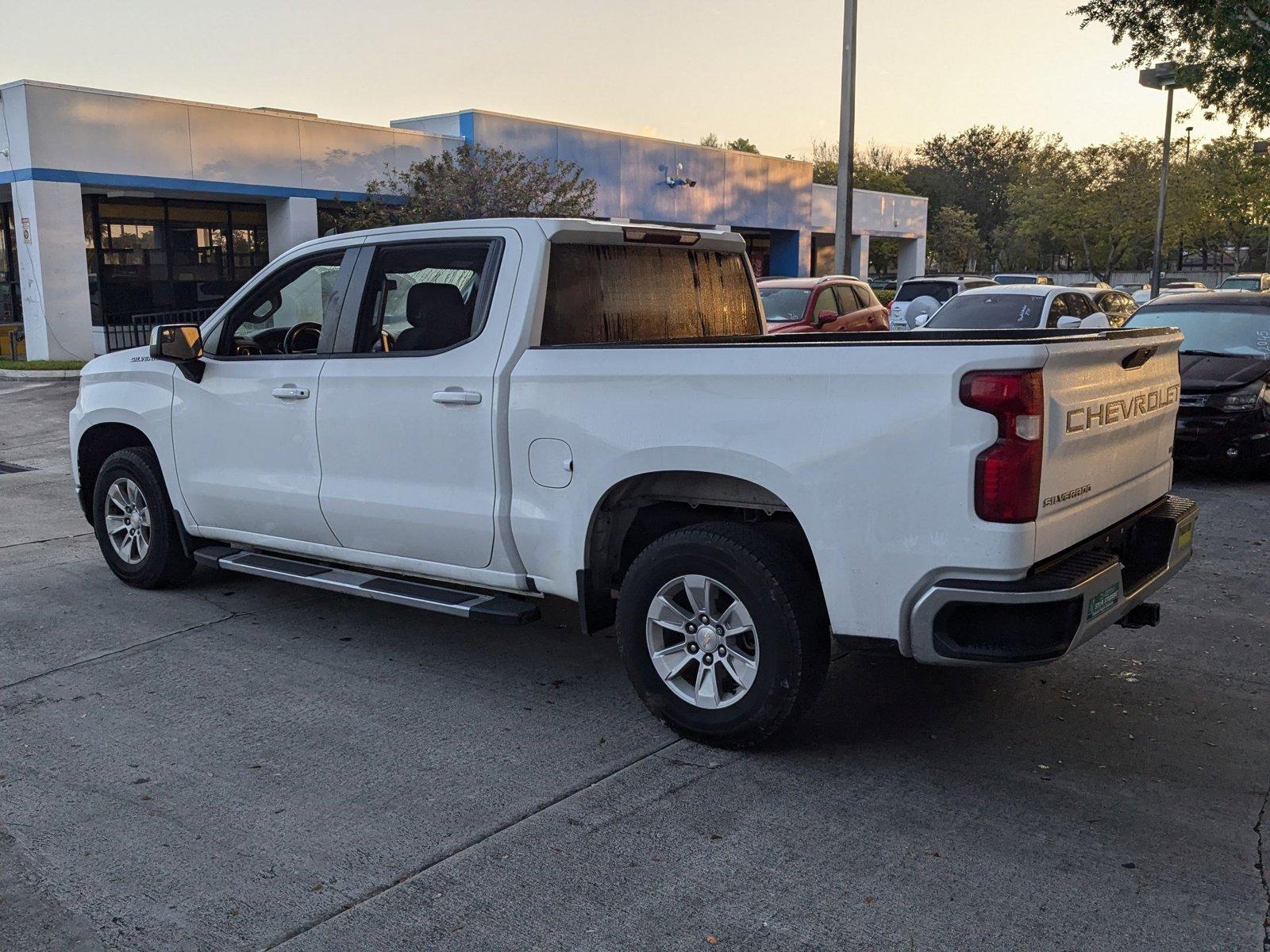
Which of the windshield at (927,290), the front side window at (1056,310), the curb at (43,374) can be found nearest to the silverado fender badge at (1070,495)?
the front side window at (1056,310)

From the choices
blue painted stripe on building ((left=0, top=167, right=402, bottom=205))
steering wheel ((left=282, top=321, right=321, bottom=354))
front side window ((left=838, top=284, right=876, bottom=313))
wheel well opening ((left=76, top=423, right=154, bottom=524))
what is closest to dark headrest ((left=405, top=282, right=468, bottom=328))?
steering wheel ((left=282, top=321, right=321, bottom=354))

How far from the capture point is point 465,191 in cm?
2492

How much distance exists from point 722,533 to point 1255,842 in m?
2.07

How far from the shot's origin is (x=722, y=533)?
446 centimetres

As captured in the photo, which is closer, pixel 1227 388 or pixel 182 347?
pixel 182 347

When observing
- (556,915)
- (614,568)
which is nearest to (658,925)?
(556,915)

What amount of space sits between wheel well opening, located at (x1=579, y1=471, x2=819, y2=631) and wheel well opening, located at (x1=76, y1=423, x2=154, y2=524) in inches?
132

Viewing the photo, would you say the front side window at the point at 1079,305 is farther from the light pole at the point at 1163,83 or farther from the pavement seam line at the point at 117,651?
the pavement seam line at the point at 117,651

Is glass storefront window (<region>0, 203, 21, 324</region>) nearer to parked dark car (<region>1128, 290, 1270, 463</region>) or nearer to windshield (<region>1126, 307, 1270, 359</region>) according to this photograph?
windshield (<region>1126, 307, 1270, 359</region>)

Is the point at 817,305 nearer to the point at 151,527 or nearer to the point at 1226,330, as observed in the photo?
the point at 1226,330

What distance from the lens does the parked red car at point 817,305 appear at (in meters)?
16.0

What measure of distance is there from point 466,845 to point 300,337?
3464mm

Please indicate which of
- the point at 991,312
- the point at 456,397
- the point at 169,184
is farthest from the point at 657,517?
the point at 169,184

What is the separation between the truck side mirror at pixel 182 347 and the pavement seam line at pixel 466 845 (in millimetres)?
3378
